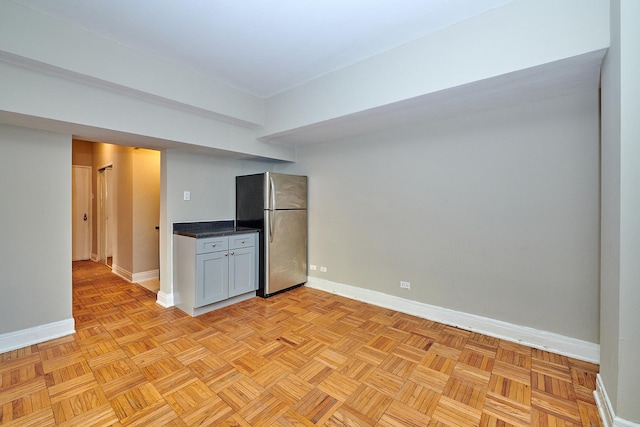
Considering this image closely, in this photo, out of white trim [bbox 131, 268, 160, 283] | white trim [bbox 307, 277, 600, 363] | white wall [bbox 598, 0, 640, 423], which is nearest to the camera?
white wall [bbox 598, 0, 640, 423]

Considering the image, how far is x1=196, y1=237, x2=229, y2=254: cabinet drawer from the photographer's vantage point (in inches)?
123

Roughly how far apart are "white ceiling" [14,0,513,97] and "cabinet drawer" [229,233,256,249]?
6.41ft

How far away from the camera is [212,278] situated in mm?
3225

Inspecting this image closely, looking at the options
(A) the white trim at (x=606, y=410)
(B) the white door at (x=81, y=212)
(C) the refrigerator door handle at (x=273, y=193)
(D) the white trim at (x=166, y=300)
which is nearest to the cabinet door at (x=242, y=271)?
(C) the refrigerator door handle at (x=273, y=193)

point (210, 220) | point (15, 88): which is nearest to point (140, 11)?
point (15, 88)

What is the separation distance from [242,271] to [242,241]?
0.39 meters

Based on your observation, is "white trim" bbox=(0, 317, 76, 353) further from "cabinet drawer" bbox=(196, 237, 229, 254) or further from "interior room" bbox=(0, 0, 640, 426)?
"cabinet drawer" bbox=(196, 237, 229, 254)

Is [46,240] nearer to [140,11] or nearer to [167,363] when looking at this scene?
[167,363]

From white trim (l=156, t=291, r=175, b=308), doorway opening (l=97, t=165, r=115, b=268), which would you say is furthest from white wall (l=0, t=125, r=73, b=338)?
doorway opening (l=97, t=165, r=115, b=268)

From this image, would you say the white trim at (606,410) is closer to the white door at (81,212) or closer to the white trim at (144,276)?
the white trim at (144,276)

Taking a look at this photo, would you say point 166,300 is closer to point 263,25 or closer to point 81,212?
point 263,25

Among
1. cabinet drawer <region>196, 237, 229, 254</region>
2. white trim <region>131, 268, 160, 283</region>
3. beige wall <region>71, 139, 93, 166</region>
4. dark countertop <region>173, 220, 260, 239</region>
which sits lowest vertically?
white trim <region>131, 268, 160, 283</region>

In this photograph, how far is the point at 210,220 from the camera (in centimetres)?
386

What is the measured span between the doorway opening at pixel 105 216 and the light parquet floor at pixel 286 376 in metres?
3.01
